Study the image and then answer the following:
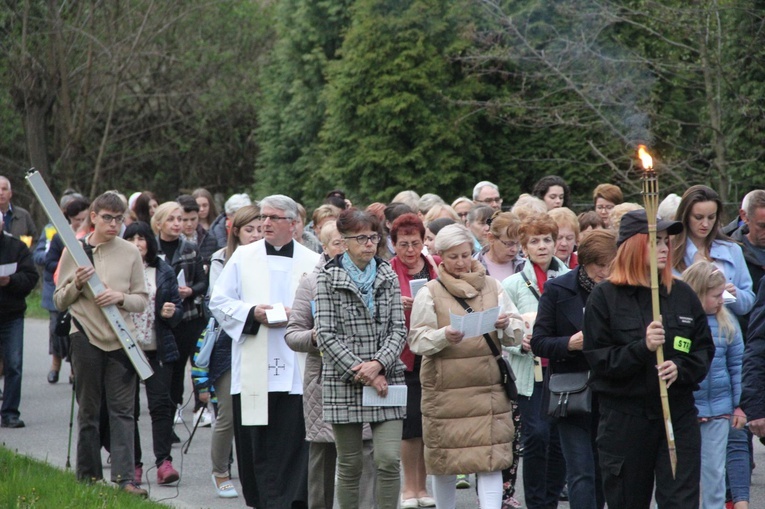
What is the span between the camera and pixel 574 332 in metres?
6.96

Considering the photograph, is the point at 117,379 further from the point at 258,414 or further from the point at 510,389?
the point at 510,389

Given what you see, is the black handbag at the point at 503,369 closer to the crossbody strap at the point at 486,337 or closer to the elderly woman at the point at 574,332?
the crossbody strap at the point at 486,337

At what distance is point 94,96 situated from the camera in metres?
28.6

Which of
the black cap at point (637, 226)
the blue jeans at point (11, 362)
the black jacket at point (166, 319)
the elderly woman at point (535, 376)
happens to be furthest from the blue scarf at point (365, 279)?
the blue jeans at point (11, 362)

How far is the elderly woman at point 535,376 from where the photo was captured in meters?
7.77

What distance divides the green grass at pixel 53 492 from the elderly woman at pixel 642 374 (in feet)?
10.8

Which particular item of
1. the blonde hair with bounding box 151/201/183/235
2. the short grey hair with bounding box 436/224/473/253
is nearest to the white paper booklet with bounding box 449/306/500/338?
the short grey hair with bounding box 436/224/473/253

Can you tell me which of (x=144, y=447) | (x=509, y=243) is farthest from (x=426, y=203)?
(x=144, y=447)

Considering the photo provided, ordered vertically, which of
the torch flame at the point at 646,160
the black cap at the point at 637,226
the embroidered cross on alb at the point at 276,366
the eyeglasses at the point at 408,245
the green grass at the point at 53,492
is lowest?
the green grass at the point at 53,492

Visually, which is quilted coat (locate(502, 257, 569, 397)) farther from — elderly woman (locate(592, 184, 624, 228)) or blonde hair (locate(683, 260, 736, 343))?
elderly woman (locate(592, 184, 624, 228))

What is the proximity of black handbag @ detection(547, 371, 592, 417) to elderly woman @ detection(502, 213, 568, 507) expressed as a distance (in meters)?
0.77

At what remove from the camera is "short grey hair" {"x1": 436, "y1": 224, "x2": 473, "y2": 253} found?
7.13 meters

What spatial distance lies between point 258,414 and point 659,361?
9.88ft

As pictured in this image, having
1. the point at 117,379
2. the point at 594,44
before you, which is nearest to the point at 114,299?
the point at 117,379
